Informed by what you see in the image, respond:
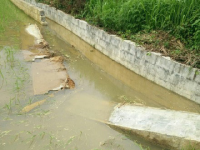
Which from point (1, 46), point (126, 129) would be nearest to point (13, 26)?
point (1, 46)

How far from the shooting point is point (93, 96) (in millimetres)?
4887

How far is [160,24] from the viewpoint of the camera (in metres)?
6.11

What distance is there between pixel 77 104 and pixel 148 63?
2.34 meters

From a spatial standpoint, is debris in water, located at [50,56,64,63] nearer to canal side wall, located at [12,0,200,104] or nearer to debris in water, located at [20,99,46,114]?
canal side wall, located at [12,0,200,104]

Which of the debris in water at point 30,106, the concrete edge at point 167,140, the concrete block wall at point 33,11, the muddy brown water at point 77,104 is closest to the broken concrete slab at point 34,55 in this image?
the muddy brown water at point 77,104

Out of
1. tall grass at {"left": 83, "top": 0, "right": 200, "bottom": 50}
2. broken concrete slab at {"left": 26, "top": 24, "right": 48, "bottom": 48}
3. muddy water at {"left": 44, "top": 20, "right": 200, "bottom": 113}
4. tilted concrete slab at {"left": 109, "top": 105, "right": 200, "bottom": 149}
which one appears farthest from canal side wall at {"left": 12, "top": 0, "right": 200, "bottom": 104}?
broken concrete slab at {"left": 26, "top": 24, "right": 48, "bottom": 48}

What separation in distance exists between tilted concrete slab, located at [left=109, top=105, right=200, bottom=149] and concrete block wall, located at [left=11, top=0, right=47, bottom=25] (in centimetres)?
906

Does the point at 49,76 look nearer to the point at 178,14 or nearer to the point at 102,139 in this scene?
the point at 102,139

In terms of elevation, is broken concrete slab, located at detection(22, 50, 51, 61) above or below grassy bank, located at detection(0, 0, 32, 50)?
below

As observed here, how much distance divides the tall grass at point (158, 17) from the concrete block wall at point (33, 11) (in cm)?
498

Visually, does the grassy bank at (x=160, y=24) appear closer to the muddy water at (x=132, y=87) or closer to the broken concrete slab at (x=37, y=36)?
the muddy water at (x=132, y=87)

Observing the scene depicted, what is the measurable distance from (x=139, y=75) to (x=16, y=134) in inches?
147

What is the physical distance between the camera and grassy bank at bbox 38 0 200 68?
16.5 feet

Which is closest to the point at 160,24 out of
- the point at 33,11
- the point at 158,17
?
the point at 158,17
